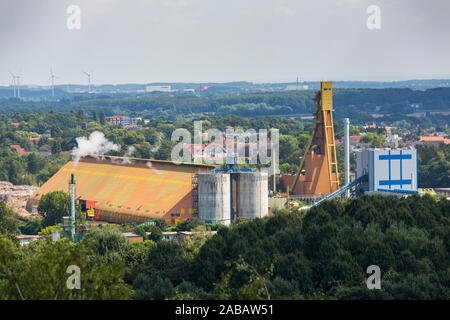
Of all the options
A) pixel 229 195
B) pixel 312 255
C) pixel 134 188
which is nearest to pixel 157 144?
pixel 134 188

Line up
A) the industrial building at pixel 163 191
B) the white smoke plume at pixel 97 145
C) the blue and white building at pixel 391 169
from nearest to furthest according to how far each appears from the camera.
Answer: the blue and white building at pixel 391 169
the industrial building at pixel 163 191
the white smoke plume at pixel 97 145

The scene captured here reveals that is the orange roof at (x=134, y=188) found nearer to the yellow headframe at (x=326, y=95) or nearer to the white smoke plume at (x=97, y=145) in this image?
the yellow headframe at (x=326, y=95)

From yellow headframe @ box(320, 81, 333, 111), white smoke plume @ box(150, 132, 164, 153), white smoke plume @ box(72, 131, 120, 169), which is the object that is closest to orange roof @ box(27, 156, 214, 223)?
yellow headframe @ box(320, 81, 333, 111)

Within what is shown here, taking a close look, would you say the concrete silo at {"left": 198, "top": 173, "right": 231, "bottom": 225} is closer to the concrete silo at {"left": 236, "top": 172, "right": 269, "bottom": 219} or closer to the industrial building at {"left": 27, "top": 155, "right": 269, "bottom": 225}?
the industrial building at {"left": 27, "top": 155, "right": 269, "bottom": 225}

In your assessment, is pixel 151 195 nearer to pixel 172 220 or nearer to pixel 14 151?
pixel 172 220

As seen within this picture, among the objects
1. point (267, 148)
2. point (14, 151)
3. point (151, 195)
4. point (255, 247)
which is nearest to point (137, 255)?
point (255, 247)

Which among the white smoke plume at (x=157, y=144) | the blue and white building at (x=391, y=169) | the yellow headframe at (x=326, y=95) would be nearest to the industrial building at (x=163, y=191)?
the blue and white building at (x=391, y=169)
